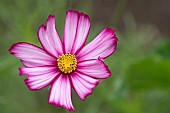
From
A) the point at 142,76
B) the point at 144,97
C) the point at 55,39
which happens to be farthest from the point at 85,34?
the point at 144,97

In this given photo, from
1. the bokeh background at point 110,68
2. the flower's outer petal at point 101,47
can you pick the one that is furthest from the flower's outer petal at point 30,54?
the bokeh background at point 110,68

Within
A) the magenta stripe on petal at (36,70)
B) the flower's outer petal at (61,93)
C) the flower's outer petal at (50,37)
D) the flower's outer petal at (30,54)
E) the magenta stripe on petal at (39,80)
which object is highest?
the flower's outer petal at (50,37)

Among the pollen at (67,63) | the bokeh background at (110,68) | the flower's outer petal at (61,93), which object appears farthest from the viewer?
the bokeh background at (110,68)

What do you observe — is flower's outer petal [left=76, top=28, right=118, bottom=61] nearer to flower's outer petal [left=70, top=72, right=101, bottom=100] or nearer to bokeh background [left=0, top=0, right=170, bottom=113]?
flower's outer petal [left=70, top=72, right=101, bottom=100]

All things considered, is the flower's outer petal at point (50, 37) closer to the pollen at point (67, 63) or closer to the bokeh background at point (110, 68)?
the pollen at point (67, 63)

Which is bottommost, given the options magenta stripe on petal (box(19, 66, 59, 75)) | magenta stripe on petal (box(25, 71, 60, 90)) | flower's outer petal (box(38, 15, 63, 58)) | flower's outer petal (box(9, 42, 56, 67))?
magenta stripe on petal (box(25, 71, 60, 90))

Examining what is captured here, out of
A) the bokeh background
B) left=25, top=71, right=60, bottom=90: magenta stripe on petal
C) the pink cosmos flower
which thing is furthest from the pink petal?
the bokeh background

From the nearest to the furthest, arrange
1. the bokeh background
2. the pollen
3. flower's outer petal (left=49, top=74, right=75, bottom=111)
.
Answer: flower's outer petal (left=49, top=74, right=75, bottom=111)
the pollen
the bokeh background

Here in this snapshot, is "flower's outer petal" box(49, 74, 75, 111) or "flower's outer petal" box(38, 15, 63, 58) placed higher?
"flower's outer petal" box(38, 15, 63, 58)

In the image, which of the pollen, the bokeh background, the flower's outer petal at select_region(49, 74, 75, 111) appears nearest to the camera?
the flower's outer petal at select_region(49, 74, 75, 111)
